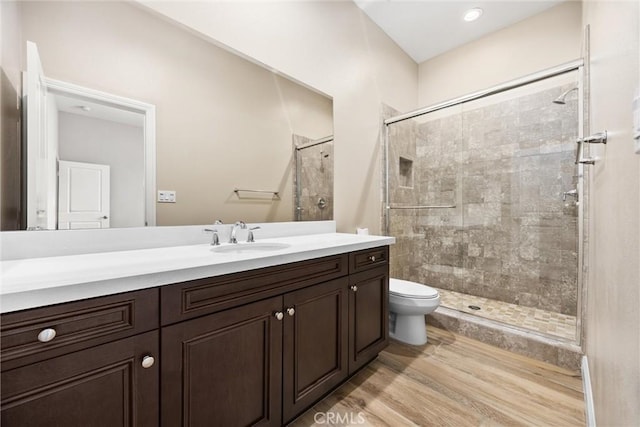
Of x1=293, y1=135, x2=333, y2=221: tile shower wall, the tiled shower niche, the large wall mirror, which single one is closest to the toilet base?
the tiled shower niche

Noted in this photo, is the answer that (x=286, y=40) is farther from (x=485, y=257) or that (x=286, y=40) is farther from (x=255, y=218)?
(x=485, y=257)

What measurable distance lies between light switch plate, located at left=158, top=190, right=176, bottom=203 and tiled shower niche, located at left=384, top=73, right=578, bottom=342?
2.00m

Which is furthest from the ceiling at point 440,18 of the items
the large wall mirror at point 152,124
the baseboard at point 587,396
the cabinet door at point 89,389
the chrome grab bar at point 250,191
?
the cabinet door at point 89,389

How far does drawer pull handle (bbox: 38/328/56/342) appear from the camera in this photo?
0.61 metres

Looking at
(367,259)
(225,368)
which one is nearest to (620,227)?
(367,259)

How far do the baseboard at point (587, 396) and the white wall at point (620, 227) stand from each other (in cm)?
13

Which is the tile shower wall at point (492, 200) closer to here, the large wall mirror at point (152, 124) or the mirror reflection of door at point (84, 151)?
the large wall mirror at point (152, 124)

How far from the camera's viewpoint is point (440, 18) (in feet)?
8.20

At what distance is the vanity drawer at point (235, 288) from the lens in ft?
2.70

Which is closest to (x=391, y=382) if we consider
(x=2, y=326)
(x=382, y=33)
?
(x=2, y=326)

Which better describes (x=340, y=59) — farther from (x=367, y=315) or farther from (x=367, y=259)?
(x=367, y=315)

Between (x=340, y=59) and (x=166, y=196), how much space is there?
5.87 feet

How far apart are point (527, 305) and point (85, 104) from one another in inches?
135

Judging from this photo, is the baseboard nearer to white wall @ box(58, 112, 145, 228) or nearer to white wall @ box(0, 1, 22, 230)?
white wall @ box(58, 112, 145, 228)
